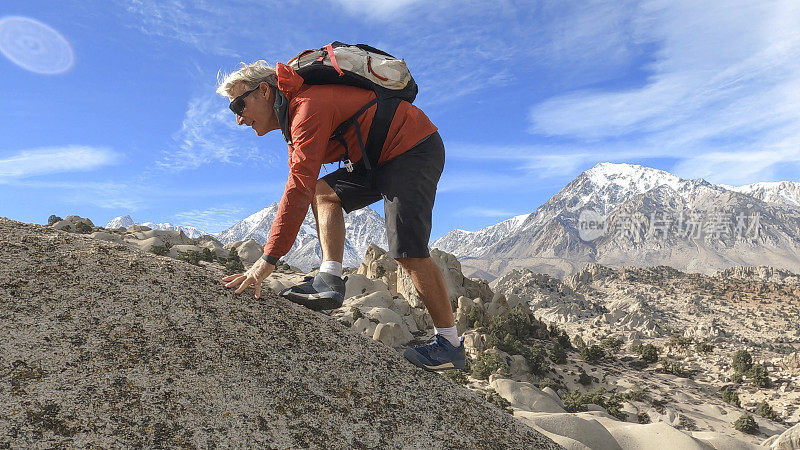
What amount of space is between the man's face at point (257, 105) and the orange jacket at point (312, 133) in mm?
184

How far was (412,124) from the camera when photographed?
4176 millimetres

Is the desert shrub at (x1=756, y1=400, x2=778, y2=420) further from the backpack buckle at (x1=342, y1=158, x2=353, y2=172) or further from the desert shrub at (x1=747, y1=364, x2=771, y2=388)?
the backpack buckle at (x1=342, y1=158, x2=353, y2=172)

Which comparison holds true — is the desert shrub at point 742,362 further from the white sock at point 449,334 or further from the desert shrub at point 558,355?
the white sock at point 449,334

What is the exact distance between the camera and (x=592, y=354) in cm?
2973

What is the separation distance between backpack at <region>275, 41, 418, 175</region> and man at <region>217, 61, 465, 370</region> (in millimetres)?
50

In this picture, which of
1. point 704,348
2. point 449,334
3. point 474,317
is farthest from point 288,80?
point 704,348

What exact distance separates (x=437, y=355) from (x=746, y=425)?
73.6ft

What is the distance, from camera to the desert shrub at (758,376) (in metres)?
26.3

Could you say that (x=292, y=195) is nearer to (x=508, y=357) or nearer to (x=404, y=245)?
(x=404, y=245)

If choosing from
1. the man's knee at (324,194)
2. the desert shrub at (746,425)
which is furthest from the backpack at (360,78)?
the desert shrub at (746,425)

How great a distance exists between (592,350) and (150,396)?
30.7 metres

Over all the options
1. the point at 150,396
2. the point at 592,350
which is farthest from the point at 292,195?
the point at 592,350

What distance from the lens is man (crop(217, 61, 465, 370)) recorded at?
12.2 ft

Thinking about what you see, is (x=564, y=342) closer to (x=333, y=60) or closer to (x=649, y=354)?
(x=649, y=354)
